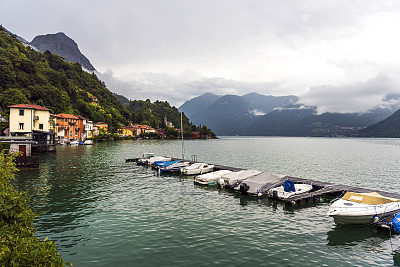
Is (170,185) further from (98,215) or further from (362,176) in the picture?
(362,176)

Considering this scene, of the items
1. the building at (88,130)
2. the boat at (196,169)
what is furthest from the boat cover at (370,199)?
the building at (88,130)

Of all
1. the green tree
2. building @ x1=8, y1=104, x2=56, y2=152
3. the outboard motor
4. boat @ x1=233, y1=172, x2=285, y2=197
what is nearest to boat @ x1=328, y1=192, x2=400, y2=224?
boat @ x1=233, y1=172, x2=285, y2=197

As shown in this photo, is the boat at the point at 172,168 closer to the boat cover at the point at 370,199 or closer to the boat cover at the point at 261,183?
the boat cover at the point at 261,183

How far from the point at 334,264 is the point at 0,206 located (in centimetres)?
1883

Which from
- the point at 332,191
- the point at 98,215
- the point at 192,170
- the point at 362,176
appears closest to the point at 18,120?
the point at 192,170

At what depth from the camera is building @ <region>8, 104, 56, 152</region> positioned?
73875mm

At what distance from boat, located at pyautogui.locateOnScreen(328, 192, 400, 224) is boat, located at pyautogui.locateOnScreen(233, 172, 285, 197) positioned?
10.3 metres

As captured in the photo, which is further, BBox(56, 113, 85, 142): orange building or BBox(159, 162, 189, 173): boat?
BBox(56, 113, 85, 142): orange building

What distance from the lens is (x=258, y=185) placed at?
32.5 metres

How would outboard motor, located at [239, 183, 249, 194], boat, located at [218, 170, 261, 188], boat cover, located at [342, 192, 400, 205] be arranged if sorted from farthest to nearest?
1. boat, located at [218, 170, 261, 188]
2. outboard motor, located at [239, 183, 249, 194]
3. boat cover, located at [342, 192, 400, 205]

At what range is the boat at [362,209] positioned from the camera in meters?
21.4

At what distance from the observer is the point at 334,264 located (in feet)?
50.2

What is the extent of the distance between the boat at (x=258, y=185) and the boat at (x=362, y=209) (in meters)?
10.3

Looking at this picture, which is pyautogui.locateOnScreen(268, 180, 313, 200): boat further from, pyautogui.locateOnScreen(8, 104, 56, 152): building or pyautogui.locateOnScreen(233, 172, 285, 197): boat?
pyautogui.locateOnScreen(8, 104, 56, 152): building
